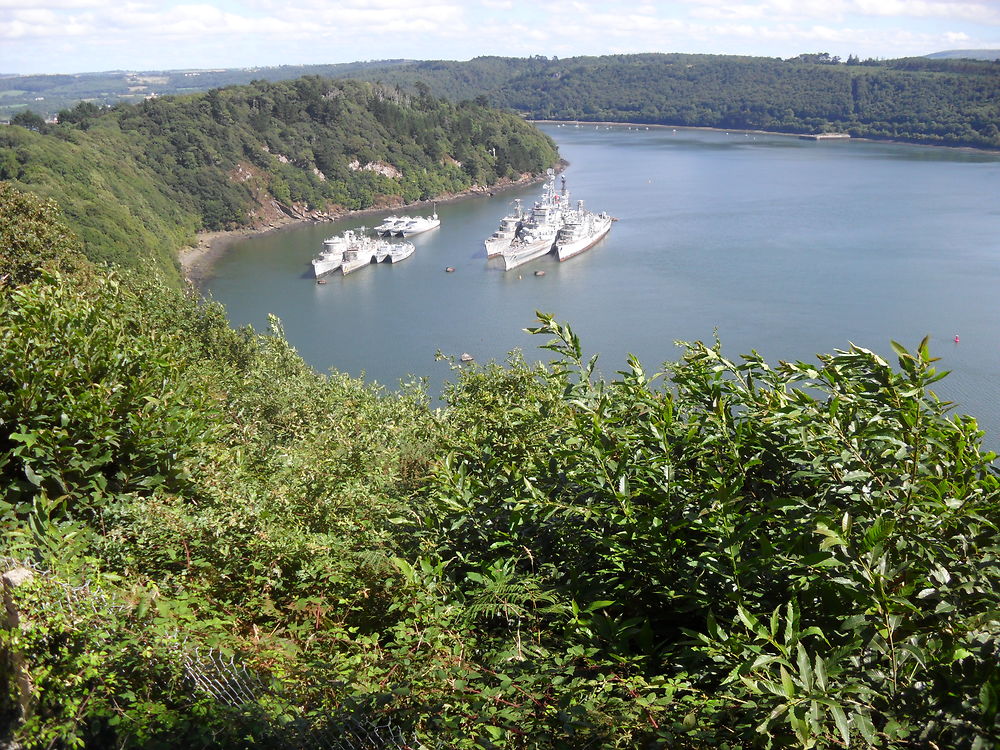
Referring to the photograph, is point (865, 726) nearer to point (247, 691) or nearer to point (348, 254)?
point (247, 691)

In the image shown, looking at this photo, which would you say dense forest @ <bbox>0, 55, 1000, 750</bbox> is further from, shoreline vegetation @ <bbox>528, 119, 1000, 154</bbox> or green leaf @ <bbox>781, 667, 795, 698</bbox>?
shoreline vegetation @ <bbox>528, 119, 1000, 154</bbox>

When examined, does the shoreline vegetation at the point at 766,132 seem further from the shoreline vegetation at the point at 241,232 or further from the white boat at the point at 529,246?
the white boat at the point at 529,246

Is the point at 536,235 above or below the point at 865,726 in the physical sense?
below

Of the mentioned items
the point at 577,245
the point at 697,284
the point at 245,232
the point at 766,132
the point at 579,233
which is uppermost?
the point at 766,132

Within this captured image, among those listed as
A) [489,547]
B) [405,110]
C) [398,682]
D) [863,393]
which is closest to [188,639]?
[398,682]

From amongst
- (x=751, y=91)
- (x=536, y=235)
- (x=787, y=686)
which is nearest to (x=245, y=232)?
(x=536, y=235)

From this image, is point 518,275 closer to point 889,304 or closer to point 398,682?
point 889,304
